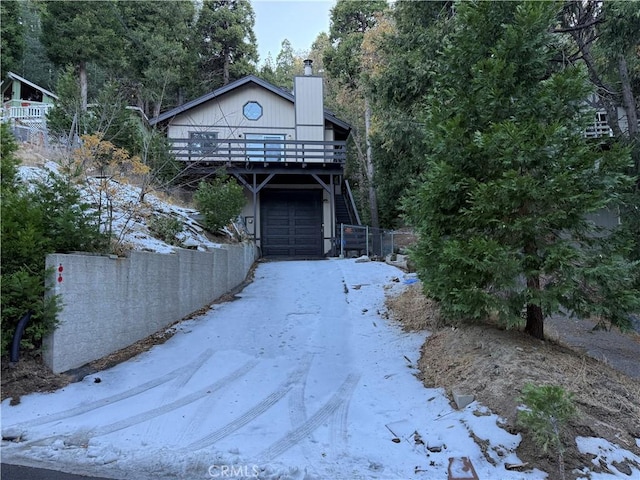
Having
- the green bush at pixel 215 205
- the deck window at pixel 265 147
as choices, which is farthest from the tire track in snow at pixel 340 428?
the deck window at pixel 265 147

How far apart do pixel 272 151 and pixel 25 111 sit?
924 cm

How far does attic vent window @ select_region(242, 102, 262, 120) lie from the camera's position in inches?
722

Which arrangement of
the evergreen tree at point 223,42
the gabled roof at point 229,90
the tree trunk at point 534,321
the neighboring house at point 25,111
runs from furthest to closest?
the evergreen tree at point 223,42, the gabled roof at point 229,90, the neighboring house at point 25,111, the tree trunk at point 534,321

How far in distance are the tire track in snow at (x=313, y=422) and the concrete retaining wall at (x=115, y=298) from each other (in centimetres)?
291

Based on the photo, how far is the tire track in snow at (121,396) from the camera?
12.7ft

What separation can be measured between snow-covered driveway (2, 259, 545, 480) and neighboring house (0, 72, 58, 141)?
4.39 m

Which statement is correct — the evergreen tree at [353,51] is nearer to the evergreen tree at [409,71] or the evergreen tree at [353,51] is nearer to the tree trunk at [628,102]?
the evergreen tree at [409,71]

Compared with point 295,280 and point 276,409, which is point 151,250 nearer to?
point 276,409

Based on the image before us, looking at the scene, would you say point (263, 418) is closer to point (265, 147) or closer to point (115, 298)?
point (115, 298)

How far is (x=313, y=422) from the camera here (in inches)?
159

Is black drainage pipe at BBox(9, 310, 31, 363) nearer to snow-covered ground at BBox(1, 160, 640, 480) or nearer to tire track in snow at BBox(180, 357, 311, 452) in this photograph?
snow-covered ground at BBox(1, 160, 640, 480)

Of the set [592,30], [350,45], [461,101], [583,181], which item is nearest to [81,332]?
[461,101]

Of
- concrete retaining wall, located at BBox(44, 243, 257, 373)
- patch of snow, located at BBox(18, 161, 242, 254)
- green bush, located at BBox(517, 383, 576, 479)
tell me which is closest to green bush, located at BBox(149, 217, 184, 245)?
patch of snow, located at BBox(18, 161, 242, 254)

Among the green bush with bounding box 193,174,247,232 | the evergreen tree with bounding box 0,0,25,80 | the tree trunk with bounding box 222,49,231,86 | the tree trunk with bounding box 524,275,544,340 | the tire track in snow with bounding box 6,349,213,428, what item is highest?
the tree trunk with bounding box 222,49,231,86
